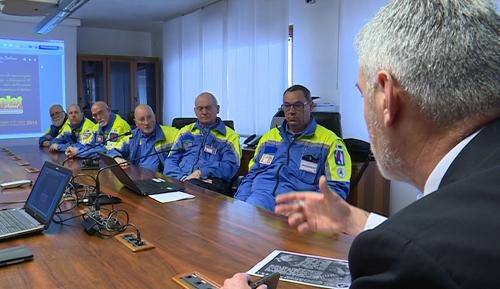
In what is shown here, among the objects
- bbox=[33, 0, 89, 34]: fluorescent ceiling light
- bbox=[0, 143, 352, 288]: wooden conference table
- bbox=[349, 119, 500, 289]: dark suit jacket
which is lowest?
bbox=[0, 143, 352, 288]: wooden conference table

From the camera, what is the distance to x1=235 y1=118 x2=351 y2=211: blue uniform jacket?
2.54 m

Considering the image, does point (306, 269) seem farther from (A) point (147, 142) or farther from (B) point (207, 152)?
(A) point (147, 142)

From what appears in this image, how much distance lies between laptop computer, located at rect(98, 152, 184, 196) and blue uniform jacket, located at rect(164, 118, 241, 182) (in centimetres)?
70

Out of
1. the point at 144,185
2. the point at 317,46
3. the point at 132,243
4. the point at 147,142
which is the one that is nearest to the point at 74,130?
the point at 147,142

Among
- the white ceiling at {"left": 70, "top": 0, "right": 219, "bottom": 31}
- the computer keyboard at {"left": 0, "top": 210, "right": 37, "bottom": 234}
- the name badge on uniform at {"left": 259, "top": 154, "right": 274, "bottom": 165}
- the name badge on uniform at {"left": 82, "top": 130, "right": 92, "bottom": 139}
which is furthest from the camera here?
the white ceiling at {"left": 70, "top": 0, "right": 219, "bottom": 31}

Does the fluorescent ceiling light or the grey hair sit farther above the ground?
the fluorescent ceiling light

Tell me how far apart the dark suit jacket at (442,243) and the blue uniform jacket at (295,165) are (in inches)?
76.7

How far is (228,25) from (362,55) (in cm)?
518

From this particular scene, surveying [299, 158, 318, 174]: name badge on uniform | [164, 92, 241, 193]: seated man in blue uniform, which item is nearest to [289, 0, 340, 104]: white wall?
[164, 92, 241, 193]: seated man in blue uniform

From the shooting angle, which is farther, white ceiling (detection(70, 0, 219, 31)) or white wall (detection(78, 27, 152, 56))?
white wall (detection(78, 27, 152, 56))

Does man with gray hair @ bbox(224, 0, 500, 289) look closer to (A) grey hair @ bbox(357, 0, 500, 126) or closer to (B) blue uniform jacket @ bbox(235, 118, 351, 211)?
(A) grey hair @ bbox(357, 0, 500, 126)

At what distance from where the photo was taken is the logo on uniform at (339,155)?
254 cm

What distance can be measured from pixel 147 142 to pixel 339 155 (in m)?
1.87

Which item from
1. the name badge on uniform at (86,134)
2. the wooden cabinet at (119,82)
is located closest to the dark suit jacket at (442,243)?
the name badge on uniform at (86,134)
